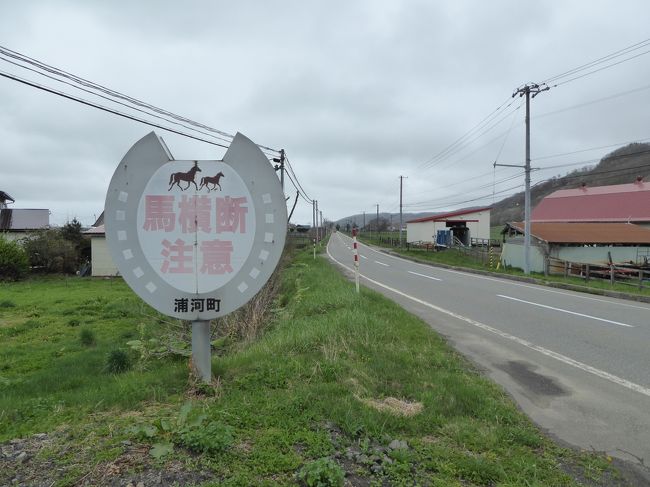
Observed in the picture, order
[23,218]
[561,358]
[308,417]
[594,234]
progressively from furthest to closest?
[23,218], [594,234], [561,358], [308,417]

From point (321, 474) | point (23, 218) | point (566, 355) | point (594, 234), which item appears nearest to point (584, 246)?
point (594, 234)

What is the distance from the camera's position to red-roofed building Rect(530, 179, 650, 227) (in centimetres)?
3262

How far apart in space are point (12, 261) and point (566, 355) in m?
27.6

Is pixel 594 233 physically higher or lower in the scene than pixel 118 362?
higher

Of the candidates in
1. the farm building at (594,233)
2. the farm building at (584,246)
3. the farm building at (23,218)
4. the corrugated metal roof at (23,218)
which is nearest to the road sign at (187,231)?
the farm building at (594,233)

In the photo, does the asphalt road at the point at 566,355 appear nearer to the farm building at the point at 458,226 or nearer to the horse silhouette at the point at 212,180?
the horse silhouette at the point at 212,180

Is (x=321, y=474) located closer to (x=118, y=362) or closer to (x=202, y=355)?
(x=202, y=355)

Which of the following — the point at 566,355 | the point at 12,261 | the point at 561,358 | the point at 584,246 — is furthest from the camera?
the point at 12,261

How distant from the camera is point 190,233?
3887 millimetres

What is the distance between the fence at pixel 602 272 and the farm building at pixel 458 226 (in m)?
21.8

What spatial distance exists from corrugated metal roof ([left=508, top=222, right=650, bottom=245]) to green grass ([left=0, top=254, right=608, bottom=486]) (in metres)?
20.8

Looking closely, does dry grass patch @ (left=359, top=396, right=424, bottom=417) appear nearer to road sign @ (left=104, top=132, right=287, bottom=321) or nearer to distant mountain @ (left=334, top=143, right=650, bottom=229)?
road sign @ (left=104, top=132, right=287, bottom=321)

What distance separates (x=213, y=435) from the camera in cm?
282

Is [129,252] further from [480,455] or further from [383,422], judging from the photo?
[480,455]
